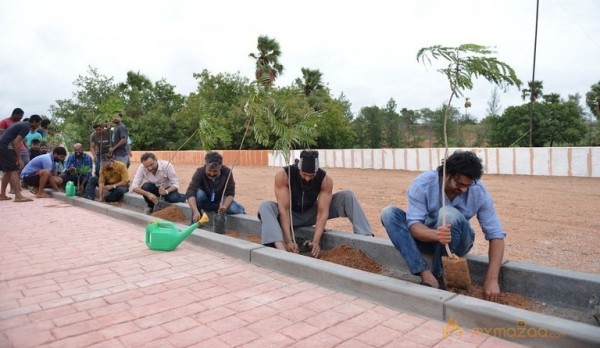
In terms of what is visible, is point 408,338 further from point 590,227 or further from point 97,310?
point 590,227

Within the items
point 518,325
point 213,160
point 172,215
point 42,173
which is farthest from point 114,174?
point 518,325

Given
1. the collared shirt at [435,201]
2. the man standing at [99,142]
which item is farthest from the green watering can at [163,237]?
the man standing at [99,142]

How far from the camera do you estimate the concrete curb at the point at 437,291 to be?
2.16m

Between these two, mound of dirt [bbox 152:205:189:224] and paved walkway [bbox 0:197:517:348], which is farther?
mound of dirt [bbox 152:205:189:224]

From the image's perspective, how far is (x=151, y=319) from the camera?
2.58m

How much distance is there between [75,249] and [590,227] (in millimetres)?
6616

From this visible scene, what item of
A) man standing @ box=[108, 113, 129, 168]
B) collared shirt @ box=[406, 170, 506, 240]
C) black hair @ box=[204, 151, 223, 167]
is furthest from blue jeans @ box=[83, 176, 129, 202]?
collared shirt @ box=[406, 170, 506, 240]

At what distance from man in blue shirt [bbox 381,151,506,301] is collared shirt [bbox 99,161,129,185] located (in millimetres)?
6215

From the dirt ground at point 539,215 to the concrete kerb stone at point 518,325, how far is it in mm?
1958

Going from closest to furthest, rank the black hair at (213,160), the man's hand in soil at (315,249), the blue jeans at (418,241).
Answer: the blue jeans at (418,241) → the man's hand in soil at (315,249) → the black hair at (213,160)

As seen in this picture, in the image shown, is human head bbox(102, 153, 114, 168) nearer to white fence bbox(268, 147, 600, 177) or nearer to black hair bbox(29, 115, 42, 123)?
black hair bbox(29, 115, 42, 123)

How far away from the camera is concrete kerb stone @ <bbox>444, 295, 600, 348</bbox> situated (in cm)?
205

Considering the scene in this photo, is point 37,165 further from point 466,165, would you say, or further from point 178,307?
point 466,165

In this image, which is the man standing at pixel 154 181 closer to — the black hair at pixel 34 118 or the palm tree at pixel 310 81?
the black hair at pixel 34 118
